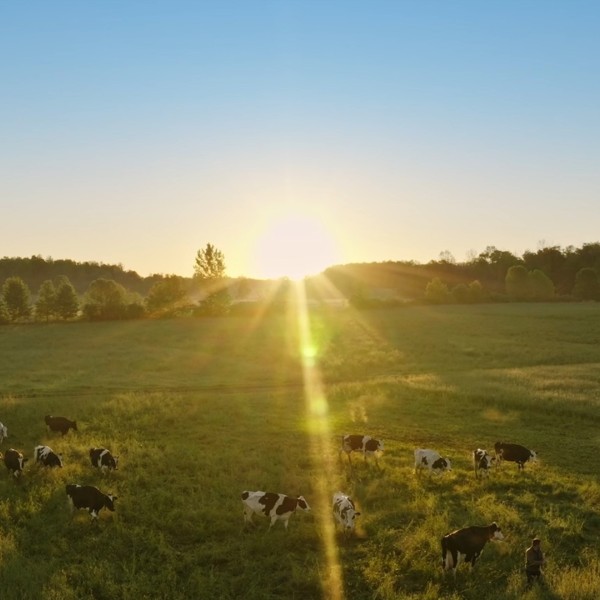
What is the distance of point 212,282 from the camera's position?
12194 centimetres

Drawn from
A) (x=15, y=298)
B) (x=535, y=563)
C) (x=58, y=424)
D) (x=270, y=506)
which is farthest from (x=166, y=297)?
(x=535, y=563)

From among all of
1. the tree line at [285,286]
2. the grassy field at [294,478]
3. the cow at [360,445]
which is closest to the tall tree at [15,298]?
the tree line at [285,286]

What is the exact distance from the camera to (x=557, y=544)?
577 inches

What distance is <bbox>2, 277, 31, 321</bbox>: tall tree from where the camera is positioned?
87688 mm

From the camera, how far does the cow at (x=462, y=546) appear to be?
13172 millimetres

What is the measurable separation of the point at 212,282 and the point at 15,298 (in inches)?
1654

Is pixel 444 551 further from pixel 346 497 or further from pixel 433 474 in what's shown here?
pixel 433 474

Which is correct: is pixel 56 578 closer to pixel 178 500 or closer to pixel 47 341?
pixel 178 500

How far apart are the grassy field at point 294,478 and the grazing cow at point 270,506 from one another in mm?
397

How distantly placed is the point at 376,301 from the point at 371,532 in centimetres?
9704

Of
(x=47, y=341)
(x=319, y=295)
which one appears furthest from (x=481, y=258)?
(x=47, y=341)

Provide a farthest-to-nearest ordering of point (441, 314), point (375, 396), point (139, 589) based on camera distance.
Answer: point (441, 314)
point (375, 396)
point (139, 589)

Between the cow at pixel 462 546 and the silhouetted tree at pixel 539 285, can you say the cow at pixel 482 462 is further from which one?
the silhouetted tree at pixel 539 285

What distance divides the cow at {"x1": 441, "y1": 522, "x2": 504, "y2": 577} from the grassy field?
0.31m
